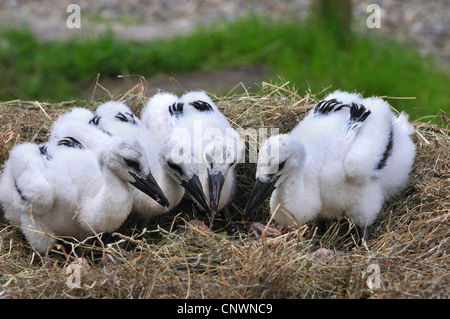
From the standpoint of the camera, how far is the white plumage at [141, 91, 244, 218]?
4.88 meters

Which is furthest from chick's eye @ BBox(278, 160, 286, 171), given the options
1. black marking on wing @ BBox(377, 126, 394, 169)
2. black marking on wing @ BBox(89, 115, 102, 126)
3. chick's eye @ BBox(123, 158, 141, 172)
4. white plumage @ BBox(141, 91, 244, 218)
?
black marking on wing @ BBox(89, 115, 102, 126)

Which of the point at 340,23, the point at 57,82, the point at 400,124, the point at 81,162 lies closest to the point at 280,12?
the point at 340,23

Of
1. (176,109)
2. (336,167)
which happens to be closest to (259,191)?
(336,167)

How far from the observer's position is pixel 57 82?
29.5 ft

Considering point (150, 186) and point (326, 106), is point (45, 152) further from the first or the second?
point (326, 106)

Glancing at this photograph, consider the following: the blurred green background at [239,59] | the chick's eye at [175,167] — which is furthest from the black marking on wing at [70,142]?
the blurred green background at [239,59]

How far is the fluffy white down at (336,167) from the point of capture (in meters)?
4.74

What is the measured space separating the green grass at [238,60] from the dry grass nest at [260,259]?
10.0ft

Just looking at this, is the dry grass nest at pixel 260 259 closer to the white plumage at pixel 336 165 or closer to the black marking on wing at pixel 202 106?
the white plumage at pixel 336 165

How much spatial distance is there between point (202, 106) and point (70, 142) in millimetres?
1112

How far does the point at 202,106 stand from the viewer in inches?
219
